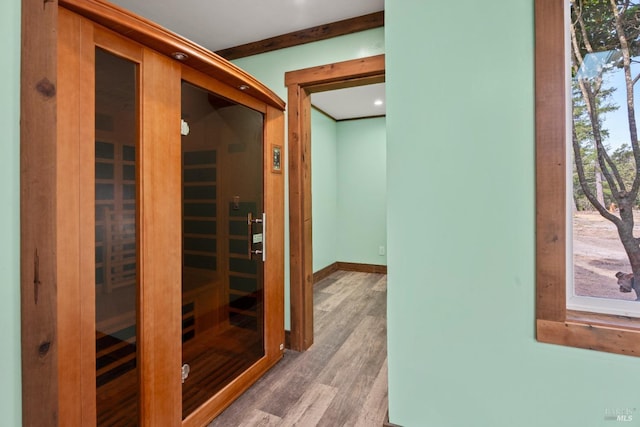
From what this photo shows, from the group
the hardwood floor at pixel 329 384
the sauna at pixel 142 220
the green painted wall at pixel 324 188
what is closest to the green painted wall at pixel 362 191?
the green painted wall at pixel 324 188

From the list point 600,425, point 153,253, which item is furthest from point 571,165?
point 153,253

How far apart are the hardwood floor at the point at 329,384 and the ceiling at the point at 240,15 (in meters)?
2.79

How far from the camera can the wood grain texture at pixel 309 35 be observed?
2.32 metres

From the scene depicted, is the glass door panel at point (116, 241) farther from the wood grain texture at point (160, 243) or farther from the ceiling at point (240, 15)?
the ceiling at point (240, 15)

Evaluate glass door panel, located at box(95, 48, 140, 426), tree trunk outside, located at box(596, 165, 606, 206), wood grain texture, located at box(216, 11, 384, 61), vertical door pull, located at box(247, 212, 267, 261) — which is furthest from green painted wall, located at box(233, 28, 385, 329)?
tree trunk outside, located at box(596, 165, 606, 206)

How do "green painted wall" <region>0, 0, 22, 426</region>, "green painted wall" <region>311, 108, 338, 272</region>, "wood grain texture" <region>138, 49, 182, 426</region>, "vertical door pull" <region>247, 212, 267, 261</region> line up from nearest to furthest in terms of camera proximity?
1. "green painted wall" <region>0, 0, 22, 426</region>
2. "wood grain texture" <region>138, 49, 182, 426</region>
3. "vertical door pull" <region>247, 212, 267, 261</region>
4. "green painted wall" <region>311, 108, 338, 272</region>

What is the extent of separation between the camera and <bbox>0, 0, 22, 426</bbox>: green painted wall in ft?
2.66

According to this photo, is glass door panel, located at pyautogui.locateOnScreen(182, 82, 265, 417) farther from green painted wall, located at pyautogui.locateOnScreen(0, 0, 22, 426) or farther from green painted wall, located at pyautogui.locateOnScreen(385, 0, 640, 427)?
green painted wall, located at pyautogui.locateOnScreen(385, 0, 640, 427)

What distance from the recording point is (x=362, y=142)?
5.28 meters

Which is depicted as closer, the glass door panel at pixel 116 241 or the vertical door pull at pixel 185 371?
the glass door panel at pixel 116 241

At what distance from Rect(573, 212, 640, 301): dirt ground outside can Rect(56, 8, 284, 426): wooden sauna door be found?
1.83 m

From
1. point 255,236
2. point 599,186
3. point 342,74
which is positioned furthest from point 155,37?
point 599,186

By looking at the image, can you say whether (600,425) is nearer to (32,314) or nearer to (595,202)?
(595,202)

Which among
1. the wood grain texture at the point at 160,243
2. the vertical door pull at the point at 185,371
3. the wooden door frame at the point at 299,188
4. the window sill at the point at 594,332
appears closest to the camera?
the window sill at the point at 594,332
